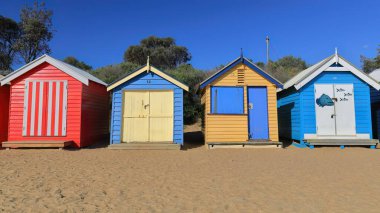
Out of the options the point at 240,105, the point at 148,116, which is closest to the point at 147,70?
the point at 148,116

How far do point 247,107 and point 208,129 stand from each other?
75.4 inches

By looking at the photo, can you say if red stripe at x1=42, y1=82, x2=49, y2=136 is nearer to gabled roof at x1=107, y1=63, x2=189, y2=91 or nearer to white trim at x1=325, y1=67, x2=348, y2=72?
Answer: gabled roof at x1=107, y1=63, x2=189, y2=91

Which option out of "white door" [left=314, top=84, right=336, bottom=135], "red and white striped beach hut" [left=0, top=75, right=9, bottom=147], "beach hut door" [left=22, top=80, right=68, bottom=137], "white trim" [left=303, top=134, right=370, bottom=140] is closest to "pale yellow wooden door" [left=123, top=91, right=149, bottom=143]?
Result: "beach hut door" [left=22, top=80, right=68, bottom=137]


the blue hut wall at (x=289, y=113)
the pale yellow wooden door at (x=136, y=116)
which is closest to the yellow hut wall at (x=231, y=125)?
the blue hut wall at (x=289, y=113)

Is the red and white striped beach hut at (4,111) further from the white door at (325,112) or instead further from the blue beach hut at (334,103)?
the white door at (325,112)

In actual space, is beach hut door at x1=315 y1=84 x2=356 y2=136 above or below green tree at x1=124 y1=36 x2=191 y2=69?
below

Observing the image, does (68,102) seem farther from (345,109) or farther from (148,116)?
(345,109)

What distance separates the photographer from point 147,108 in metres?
10.7

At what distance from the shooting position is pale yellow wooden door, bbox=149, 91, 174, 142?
417 inches

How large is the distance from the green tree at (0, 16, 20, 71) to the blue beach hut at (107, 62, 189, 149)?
87.3 feet

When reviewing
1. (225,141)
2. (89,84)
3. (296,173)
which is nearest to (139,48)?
(89,84)

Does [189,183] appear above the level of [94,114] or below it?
below

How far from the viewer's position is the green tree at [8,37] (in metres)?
29.8

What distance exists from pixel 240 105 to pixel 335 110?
13.4ft
